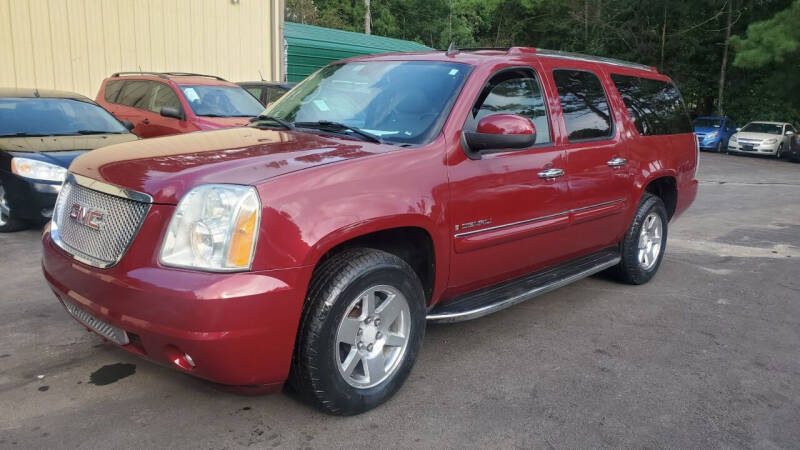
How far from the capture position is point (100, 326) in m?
2.97

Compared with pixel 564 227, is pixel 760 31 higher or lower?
higher

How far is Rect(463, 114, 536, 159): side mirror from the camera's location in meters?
3.52

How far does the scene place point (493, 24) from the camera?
50.2 m

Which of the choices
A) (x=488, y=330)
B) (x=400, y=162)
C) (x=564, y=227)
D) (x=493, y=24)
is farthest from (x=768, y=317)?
(x=493, y=24)

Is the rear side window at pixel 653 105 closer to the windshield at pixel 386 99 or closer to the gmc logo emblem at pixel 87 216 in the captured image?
the windshield at pixel 386 99

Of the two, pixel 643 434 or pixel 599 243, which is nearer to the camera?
pixel 643 434

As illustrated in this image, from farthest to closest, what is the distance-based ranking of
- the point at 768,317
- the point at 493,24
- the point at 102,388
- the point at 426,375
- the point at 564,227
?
the point at 493,24
the point at 768,317
the point at 564,227
the point at 426,375
the point at 102,388

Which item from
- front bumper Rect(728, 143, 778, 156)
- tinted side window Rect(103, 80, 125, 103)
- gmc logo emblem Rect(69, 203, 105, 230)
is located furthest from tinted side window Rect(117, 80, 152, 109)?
front bumper Rect(728, 143, 778, 156)

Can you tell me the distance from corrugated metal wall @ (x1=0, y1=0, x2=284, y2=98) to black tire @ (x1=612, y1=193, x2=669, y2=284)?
1159 cm

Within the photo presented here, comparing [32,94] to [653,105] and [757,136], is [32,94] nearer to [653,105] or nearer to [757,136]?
[653,105]

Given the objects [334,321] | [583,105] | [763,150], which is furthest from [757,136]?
[334,321]

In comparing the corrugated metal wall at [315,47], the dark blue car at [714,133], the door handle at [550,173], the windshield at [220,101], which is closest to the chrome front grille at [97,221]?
the door handle at [550,173]

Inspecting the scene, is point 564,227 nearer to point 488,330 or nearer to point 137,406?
point 488,330

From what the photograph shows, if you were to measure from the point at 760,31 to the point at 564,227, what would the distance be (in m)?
26.6
